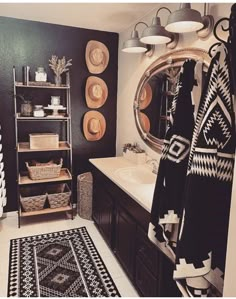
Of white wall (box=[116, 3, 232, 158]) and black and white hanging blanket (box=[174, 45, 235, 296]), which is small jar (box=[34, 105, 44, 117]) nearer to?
white wall (box=[116, 3, 232, 158])

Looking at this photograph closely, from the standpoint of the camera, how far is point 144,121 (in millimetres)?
2697

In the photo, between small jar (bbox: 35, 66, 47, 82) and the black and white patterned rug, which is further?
small jar (bbox: 35, 66, 47, 82)

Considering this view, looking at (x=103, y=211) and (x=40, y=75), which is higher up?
(x=40, y=75)

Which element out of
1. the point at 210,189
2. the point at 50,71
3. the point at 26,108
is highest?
the point at 50,71

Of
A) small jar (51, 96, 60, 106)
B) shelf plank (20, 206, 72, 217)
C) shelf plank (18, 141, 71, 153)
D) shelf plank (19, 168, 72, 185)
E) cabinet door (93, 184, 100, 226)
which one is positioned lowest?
shelf plank (20, 206, 72, 217)

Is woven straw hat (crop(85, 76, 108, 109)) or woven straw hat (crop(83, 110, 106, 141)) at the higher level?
woven straw hat (crop(85, 76, 108, 109))

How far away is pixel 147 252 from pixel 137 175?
864mm

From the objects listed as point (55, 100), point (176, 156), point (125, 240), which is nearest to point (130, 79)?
point (55, 100)

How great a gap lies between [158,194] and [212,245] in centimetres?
39

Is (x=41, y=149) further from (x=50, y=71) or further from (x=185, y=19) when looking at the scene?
(x=185, y=19)

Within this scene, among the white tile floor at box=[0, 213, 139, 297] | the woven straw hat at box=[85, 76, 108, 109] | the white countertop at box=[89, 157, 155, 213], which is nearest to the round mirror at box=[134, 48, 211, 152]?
the white countertop at box=[89, 157, 155, 213]

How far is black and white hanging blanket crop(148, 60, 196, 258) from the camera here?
1.21 metres

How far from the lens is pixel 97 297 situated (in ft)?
6.38

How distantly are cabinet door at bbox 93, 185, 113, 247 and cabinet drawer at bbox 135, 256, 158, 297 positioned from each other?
59 centimetres
